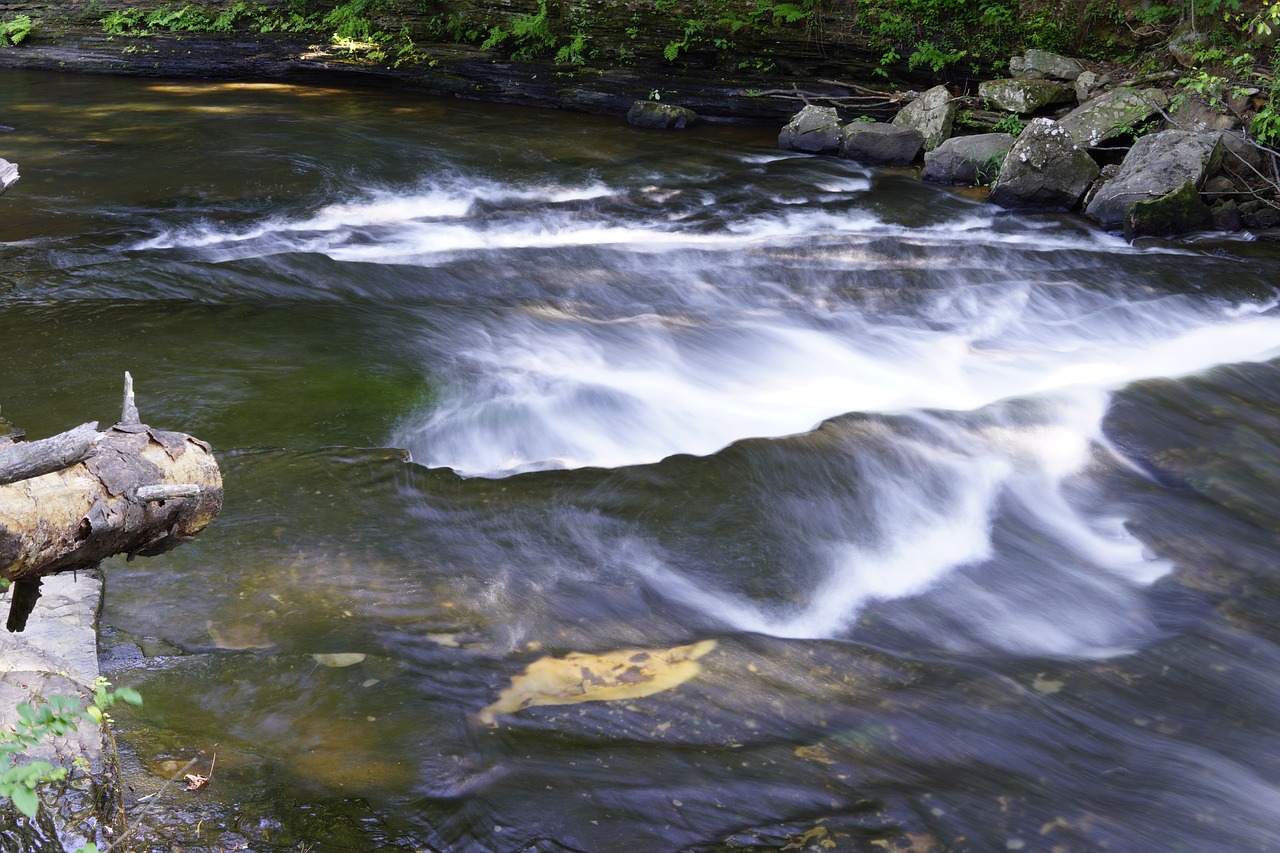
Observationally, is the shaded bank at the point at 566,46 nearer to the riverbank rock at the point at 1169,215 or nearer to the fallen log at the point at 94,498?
Answer: the riverbank rock at the point at 1169,215

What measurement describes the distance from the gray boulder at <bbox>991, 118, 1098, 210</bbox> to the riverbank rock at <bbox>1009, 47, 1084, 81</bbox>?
2.23 metres

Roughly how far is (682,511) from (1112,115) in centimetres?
870

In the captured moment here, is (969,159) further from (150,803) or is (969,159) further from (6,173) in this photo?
(150,803)

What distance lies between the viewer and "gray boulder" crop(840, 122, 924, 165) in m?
12.6

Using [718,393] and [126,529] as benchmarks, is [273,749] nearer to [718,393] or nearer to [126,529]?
[126,529]

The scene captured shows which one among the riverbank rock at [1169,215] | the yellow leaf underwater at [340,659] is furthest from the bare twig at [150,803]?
the riverbank rock at [1169,215]

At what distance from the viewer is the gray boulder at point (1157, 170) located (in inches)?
399

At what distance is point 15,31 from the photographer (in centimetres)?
1802

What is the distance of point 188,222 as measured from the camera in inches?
389

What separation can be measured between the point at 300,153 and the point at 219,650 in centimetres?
959

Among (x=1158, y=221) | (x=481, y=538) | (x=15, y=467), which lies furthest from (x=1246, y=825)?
(x=1158, y=221)

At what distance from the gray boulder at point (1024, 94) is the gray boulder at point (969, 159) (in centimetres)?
70

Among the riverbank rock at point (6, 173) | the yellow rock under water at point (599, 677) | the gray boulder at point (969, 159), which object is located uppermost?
the riverbank rock at point (6, 173)

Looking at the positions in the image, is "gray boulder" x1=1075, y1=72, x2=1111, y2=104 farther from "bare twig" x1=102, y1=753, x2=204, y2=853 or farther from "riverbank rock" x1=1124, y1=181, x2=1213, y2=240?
"bare twig" x1=102, y1=753, x2=204, y2=853
